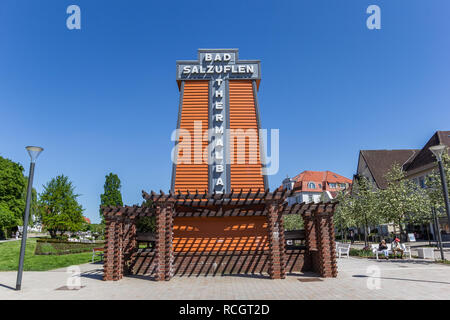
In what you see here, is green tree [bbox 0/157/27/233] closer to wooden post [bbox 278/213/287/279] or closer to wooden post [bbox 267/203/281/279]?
wooden post [bbox 267/203/281/279]

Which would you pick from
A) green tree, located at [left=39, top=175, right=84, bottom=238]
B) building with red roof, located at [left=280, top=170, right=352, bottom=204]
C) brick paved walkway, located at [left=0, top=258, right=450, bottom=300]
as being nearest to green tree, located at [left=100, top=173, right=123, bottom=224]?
green tree, located at [left=39, top=175, right=84, bottom=238]

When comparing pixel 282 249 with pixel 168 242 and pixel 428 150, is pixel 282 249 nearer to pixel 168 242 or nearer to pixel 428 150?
pixel 168 242

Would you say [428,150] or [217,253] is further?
[428,150]

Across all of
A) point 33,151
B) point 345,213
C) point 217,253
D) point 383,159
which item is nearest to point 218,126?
point 217,253

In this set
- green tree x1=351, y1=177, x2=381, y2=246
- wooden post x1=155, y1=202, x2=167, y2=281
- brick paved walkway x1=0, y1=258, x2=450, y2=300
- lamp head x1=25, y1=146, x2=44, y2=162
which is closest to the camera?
brick paved walkway x1=0, y1=258, x2=450, y2=300

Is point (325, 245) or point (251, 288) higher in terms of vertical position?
point (325, 245)

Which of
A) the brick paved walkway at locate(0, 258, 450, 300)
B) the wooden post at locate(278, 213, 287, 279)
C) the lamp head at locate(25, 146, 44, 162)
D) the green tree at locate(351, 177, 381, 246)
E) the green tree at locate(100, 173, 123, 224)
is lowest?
the brick paved walkway at locate(0, 258, 450, 300)

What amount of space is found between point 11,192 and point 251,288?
4576 centimetres

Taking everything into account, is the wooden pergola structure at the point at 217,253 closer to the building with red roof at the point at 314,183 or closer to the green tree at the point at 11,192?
the green tree at the point at 11,192

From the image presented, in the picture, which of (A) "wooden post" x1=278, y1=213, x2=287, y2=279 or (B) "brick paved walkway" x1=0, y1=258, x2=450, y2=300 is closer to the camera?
(B) "brick paved walkway" x1=0, y1=258, x2=450, y2=300

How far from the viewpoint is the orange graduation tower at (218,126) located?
56.4 ft

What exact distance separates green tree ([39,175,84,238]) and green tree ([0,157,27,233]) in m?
4.91

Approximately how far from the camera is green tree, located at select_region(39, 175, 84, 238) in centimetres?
3819

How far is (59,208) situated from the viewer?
129ft
